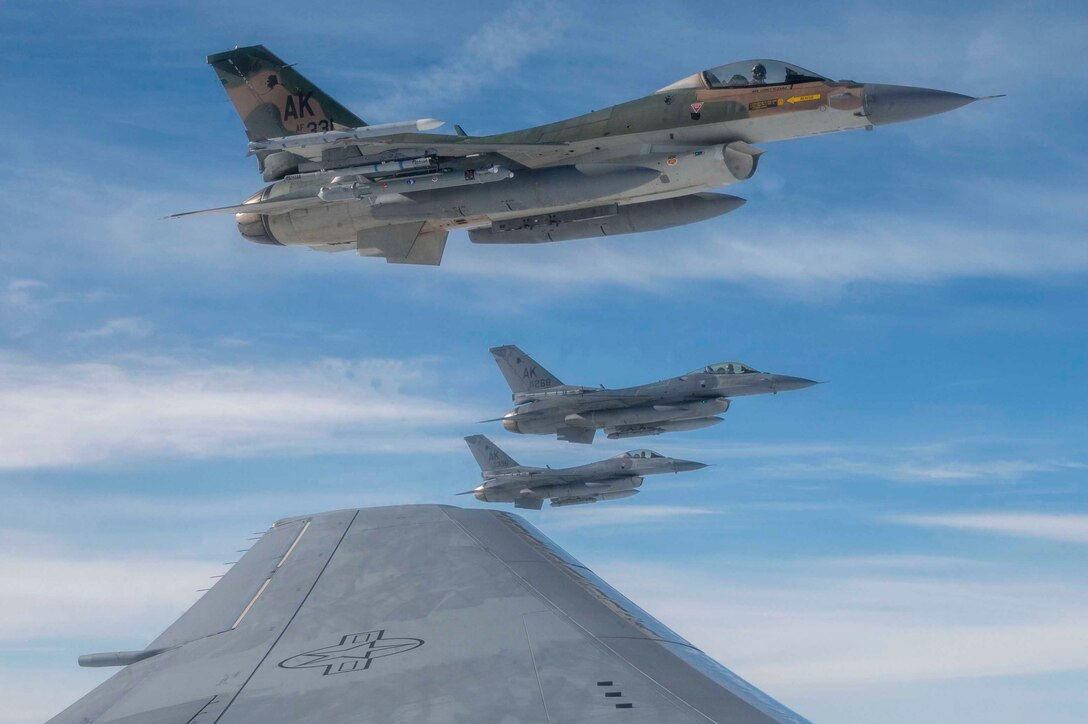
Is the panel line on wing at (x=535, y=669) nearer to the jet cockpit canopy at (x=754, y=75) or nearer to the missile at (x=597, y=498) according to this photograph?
the jet cockpit canopy at (x=754, y=75)

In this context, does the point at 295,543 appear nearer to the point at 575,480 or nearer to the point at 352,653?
the point at 352,653

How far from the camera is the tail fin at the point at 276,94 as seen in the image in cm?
3225

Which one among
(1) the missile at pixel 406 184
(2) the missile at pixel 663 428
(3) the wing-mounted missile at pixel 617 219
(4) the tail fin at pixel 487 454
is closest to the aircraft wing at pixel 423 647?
(1) the missile at pixel 406 184

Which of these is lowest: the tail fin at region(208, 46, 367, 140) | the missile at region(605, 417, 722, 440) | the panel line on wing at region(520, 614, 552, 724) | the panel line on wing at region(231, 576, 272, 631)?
the panel line on wing at region(520, 614, 552, 724)

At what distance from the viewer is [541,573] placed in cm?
779

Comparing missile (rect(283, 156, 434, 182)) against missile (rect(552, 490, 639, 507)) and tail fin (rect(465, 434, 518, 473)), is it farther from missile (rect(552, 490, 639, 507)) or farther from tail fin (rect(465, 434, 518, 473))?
tail fin (rect(465, 434, 518, 473))

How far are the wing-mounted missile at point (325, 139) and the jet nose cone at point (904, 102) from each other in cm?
1043

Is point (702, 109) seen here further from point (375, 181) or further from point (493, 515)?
point (493, 515)

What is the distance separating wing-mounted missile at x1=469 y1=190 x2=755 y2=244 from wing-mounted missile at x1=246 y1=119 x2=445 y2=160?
498 cm

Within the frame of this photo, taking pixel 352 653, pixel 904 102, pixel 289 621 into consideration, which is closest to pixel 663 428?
pixel 904 102

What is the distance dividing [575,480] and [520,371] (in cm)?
791

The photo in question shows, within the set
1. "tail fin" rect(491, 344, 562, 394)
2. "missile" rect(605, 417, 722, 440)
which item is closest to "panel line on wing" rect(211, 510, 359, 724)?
"missile" rect(605, 417, 722, 440)

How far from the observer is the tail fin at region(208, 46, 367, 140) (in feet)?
106

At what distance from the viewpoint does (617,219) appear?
2728 cm
